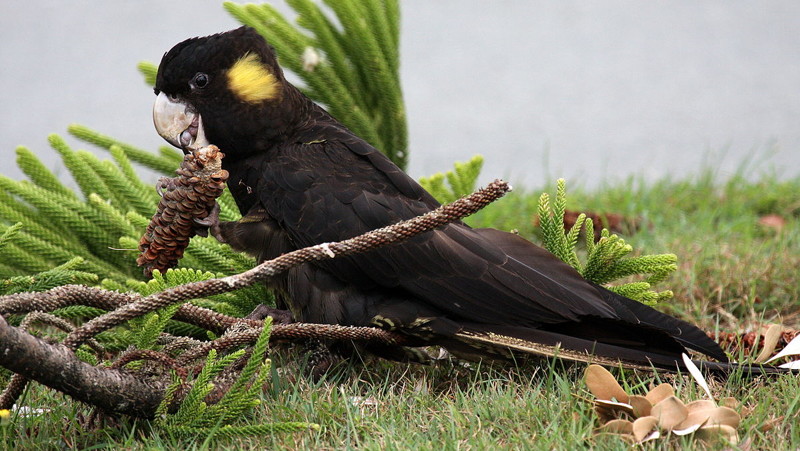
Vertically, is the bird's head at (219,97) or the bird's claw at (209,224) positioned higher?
the bird's head at (219,97)

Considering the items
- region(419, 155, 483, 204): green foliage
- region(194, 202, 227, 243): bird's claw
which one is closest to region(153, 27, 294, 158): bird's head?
region(194, 202, 227, 243): bird's claw

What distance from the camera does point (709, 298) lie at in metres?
3.19

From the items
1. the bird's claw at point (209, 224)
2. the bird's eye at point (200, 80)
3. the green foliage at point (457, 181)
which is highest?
the bird's eye at point (200, 80)

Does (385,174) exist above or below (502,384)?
above

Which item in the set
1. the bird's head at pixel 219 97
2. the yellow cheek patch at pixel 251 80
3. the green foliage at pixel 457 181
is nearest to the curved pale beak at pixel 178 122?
the bird's head at pixel 219 97

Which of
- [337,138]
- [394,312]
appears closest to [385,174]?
[337,138]

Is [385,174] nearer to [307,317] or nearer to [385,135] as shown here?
[307,317]

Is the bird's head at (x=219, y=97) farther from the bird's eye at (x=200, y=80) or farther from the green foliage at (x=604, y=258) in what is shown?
the green foliage at (x=604, y=258)

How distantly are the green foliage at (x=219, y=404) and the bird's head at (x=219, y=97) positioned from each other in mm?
882

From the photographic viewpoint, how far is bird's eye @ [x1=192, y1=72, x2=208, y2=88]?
8.38 feet

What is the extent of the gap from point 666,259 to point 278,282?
1195 millimetres

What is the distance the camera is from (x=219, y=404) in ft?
6.20

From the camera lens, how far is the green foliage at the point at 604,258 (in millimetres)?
2566

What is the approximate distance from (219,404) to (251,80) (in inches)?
43.7
